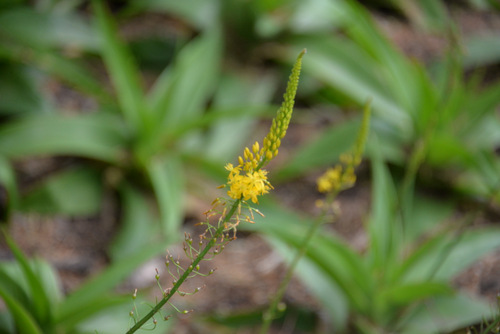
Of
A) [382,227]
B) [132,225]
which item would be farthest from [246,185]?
[132,225]

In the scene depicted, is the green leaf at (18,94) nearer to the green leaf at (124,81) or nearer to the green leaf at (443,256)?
the green leaf at (124,81)

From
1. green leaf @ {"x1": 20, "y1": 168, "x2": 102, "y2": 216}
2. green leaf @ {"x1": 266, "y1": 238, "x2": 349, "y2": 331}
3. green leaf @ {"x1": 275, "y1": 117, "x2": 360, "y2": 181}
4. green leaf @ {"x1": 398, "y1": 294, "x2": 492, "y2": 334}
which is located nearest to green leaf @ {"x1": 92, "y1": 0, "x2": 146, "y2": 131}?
green leaf @ {"x1": 20, "y1": 168, "x2": 102, "y2": 216}

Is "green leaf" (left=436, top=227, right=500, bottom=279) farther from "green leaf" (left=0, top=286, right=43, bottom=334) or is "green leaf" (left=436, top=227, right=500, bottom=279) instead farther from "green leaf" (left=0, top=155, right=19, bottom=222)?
"green leaf" (left=0, top=155, right=19, bottom=222)

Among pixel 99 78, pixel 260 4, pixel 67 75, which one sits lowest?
pixel 67 75

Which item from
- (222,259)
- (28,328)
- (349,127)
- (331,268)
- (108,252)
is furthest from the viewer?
(349,127)

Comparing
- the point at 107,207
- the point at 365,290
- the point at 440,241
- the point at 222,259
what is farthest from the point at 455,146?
the point at 107,207

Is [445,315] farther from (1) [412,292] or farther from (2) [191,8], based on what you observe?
(2) [191,8]

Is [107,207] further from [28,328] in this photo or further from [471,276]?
[471,276]
